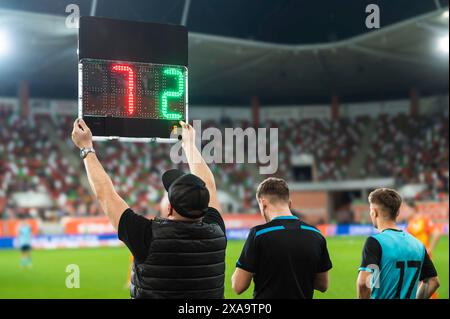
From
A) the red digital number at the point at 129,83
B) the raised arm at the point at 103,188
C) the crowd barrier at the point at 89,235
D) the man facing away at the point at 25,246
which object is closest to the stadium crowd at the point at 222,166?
the crowd barrier at the point at 89,235

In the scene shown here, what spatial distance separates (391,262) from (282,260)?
86 cm

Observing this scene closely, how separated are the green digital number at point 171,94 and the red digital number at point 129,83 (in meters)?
0.22

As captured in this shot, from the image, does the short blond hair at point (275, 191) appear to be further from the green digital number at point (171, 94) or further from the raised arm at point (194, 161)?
the green digital number at point (171, 94)

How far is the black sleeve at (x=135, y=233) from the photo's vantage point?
3.44m

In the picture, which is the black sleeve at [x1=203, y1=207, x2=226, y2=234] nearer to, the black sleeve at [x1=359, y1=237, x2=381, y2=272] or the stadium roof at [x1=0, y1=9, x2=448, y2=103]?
the black sleeve at [x1=359, y1=237, x2=381, y2=272]

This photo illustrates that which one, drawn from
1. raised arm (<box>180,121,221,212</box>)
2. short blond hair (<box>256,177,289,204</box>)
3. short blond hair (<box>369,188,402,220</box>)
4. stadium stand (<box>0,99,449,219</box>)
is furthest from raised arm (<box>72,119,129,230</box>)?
stadium stand (<box>0,99,449,219</box>)

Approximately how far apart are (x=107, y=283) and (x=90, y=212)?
15981 mm

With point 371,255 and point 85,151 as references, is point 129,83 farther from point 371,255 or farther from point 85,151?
point 371,255

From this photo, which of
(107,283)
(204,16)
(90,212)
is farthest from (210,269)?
(90,212)

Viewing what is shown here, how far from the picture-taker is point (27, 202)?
99.9 feet

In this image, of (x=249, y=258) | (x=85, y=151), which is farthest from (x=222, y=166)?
(x=85, y=151)

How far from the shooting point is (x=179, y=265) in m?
3.53
